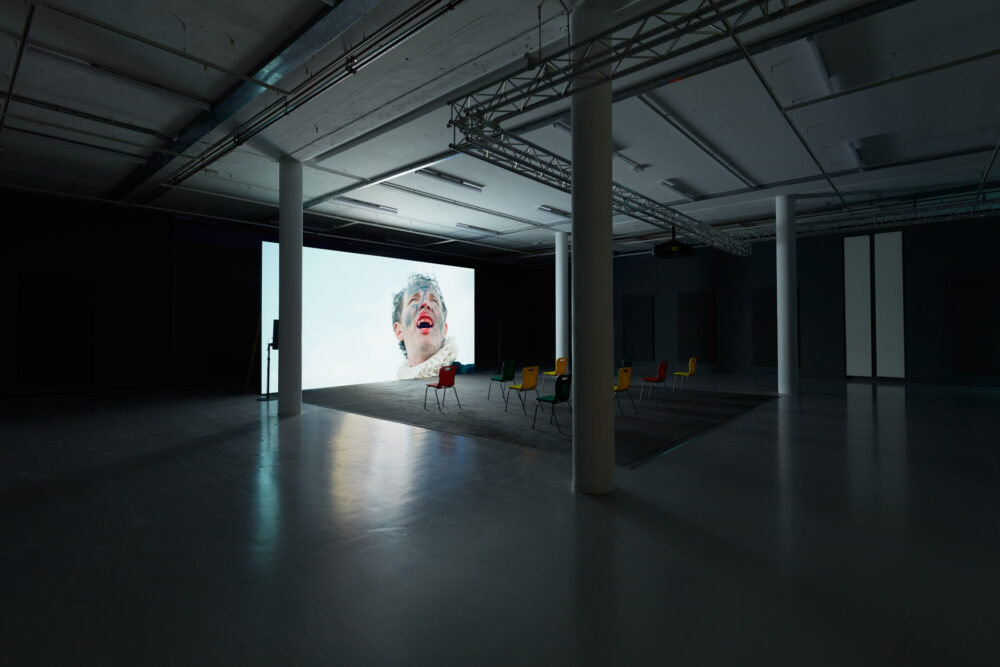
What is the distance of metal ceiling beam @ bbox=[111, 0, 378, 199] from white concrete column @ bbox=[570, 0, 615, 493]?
197 centimetres

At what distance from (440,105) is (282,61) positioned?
1825 millimetres

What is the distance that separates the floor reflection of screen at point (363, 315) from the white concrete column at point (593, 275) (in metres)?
7.27

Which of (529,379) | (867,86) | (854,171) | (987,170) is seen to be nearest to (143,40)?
(529,379)

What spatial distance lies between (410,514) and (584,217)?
2.74 m

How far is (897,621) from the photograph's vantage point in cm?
222

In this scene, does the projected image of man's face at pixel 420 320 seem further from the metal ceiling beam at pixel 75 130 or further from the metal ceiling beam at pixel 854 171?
the metal ceiling beam at pixel 854 171

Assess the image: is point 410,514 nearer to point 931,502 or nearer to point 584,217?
point 584,217

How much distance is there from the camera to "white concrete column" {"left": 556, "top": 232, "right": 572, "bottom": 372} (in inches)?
512

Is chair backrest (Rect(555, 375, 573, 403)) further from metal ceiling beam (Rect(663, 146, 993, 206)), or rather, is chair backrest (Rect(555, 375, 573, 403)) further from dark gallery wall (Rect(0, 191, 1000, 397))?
dark gallery wall (Rect(0, 191, 1000, 397))

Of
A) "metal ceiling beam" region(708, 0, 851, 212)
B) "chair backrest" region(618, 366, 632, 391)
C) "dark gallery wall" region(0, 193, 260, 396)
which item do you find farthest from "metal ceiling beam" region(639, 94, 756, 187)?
"dark gallery wall" region(0, 193, 260, 396)

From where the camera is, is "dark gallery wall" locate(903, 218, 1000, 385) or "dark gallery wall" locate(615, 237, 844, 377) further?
"dark gallery wall" locate(615, 237, 844, 377)

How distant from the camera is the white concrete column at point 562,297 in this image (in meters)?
13.0

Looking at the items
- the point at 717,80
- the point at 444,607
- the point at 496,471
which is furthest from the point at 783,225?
the point at 444,607

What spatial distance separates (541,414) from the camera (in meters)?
7.66
